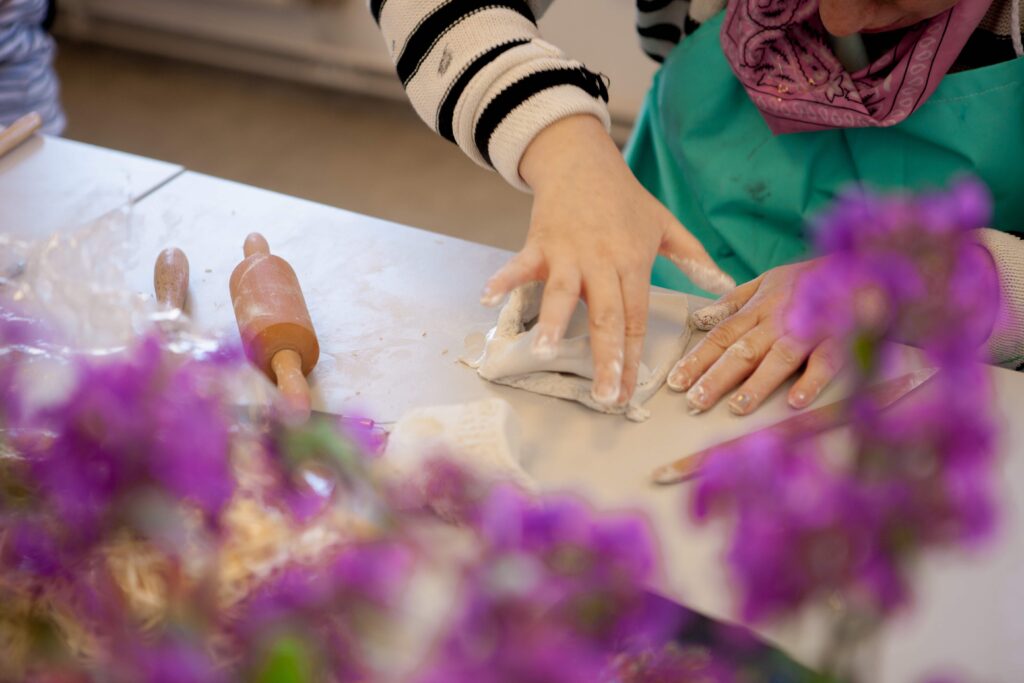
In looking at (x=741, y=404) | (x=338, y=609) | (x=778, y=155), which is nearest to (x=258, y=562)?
(x=338, y=609)

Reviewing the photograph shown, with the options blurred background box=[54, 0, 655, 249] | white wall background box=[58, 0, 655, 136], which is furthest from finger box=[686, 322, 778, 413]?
white wall background box=[58, 0, 655, 136]

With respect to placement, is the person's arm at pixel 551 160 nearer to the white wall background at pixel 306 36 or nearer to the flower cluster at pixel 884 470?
the flower cluster at pixel 884 470

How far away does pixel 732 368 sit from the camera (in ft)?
2.45

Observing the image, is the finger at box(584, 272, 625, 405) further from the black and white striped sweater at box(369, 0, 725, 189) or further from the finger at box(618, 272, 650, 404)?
the black and white striped sweater at box(369, 0, 725, 189)

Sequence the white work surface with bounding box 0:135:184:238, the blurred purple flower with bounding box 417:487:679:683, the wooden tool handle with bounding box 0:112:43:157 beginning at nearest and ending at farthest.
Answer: the blurred purple flower with bounding box 417:487:679:683 → the white work surface with bounding box 0:135:184:238 → the wooden tool handle with bounding box 0:112:43:157

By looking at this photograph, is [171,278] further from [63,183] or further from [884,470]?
[884,470]

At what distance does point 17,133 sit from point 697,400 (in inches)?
31.2

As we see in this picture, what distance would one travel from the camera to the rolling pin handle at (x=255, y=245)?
0.84m

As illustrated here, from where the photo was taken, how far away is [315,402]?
0.73 meters

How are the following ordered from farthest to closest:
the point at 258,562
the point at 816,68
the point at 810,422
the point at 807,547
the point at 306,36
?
the point at 306,36
the point at 816,68
the point at 810,422
the point at 258,562
the point at 807,547

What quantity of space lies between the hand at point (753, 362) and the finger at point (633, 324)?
2.0 inches

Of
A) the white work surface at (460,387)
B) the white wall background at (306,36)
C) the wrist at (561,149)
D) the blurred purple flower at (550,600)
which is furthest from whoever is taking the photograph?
the white wall background at (306,36)

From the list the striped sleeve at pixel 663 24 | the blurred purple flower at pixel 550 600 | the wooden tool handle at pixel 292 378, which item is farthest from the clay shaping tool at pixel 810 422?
the striped sleeve at pixel 663 24

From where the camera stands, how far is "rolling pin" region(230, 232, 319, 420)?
714 mm
